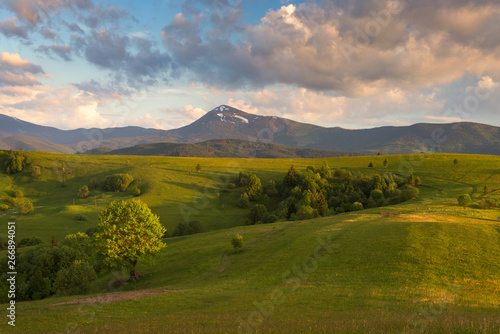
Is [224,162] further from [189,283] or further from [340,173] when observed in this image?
[189,283]

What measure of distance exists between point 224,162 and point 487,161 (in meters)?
144

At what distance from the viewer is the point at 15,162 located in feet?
511

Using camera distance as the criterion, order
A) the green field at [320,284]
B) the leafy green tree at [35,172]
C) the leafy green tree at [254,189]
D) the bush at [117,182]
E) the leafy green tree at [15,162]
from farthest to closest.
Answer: the leafy green tree at [15,162], the leafy green tree at [35,172], the bush at [117,182], the leafy green tree at [254,189], the green field at [320,284]

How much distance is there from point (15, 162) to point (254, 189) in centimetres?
14060

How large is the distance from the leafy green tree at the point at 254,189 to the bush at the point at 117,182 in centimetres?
6185

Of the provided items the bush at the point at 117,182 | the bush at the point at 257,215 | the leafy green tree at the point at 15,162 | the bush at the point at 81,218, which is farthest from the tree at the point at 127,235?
the leafy green tree at the point at 15,162

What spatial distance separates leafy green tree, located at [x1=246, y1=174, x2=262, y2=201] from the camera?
128 metres

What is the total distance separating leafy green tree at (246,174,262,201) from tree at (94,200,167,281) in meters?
84.8

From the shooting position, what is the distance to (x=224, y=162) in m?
190

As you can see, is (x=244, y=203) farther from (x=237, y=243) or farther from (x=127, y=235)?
(x=127, y=235)

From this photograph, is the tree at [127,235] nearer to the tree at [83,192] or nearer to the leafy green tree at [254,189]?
the leafy green tree at [254,189]

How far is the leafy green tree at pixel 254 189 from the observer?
12781 cm

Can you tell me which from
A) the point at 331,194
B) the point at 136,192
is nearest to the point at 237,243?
the point at 331,194

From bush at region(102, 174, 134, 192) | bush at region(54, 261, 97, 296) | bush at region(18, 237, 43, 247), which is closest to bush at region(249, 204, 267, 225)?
bush at region(18, 237, 43, 247)
